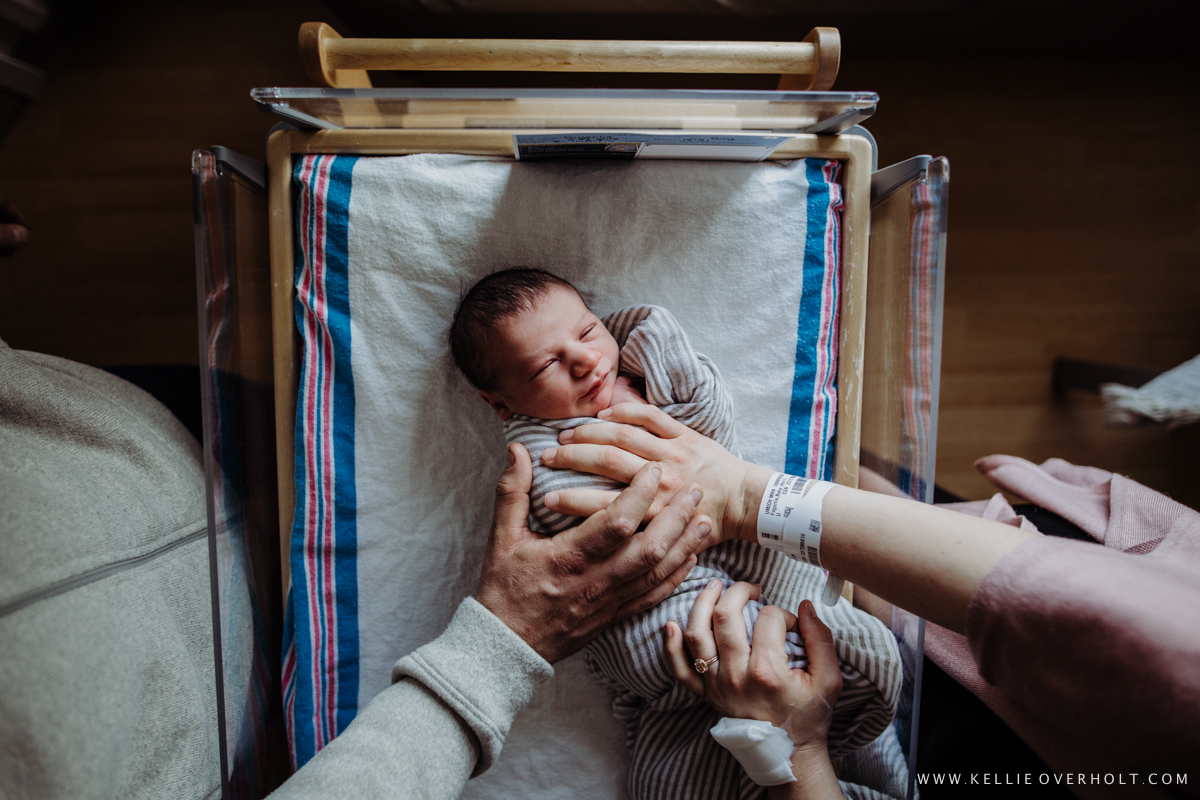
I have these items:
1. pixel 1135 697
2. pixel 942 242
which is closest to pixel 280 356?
pixel 942 242

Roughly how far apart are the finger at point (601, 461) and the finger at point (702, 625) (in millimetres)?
201

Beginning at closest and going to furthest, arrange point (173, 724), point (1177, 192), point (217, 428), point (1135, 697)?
point (1135, 697)
point (173, 724)
point (217, 428)
point (1177, 192)

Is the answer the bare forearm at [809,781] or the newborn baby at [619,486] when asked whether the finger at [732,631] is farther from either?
the bare forearm at [809,781]

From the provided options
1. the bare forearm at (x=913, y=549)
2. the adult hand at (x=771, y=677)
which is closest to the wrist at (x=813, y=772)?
the adult hand at (x=771, y=677)

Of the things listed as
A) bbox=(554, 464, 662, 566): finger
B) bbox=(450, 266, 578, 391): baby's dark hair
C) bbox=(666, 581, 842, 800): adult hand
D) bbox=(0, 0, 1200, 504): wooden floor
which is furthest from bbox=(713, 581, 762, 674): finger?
bbox=(0, 0, 1200, 504): wooden floor

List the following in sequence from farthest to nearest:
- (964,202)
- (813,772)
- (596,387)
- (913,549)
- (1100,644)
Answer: (964,202) → (596,387) → (813,772) → (913,549) → (1100,644)

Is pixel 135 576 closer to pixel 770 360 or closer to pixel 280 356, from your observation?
pixel 280 356

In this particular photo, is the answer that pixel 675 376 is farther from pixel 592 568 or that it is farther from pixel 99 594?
pixel 99 594

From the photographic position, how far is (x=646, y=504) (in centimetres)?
83

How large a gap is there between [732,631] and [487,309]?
57 cm

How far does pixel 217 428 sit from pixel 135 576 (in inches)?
8.5

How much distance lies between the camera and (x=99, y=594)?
0.72 meters

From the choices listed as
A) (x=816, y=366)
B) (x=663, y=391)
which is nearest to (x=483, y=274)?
(x=663, y=391)

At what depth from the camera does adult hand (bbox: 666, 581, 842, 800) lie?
2.66 ft
